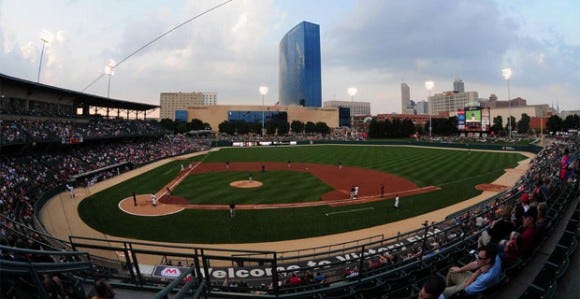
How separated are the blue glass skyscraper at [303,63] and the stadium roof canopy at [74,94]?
4297 inches

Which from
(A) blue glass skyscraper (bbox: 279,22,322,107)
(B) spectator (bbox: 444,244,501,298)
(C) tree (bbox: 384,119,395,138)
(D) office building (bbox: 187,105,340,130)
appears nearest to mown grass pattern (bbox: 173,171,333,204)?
(B) spectator (bbox: 444,244,501,298)

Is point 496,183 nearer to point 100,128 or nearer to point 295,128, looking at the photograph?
point 100,128

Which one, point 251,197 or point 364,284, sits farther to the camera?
point 251,197

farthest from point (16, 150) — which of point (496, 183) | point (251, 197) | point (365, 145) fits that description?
point (365, 145)

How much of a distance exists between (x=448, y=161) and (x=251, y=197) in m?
31.3

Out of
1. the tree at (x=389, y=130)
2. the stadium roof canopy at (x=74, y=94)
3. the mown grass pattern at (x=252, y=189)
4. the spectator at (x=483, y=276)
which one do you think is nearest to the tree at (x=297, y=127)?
the tree at (x=389, y=130)

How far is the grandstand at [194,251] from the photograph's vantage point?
→ 529 cm

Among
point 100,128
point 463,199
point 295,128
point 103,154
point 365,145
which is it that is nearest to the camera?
point 463,199

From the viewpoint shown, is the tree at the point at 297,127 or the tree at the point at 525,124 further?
the tree at the point at 297,127

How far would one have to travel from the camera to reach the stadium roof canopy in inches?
1364

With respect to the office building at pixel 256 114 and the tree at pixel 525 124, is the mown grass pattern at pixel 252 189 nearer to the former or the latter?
the office building at pixel 256 114

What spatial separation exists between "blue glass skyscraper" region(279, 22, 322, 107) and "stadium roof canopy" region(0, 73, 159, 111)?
109m

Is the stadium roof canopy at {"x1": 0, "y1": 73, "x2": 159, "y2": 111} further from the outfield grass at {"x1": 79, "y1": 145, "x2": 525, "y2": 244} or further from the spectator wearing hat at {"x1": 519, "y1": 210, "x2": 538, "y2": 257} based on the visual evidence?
the spectator wearing hat at {"x1": 519, "y1": 210, "x2": 538, "y2": 257}

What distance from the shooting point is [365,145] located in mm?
79188
